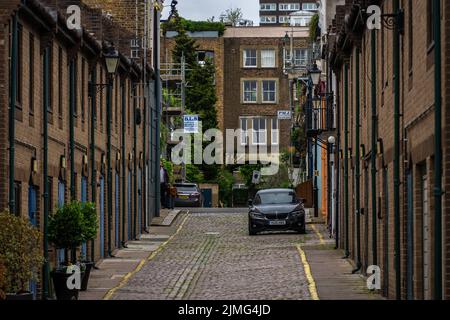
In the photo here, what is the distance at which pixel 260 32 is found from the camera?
10419cm

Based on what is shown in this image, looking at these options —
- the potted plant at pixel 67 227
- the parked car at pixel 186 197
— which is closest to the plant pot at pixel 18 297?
the potted plant at pixel 67 227

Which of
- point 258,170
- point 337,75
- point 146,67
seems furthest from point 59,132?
point 258,170

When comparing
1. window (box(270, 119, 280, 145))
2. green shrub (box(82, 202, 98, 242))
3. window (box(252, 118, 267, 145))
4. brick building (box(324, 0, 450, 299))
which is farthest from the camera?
window (box(252, 118, 267, 145))

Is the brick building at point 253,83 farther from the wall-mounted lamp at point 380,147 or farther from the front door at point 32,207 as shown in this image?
the front door at point 32,207

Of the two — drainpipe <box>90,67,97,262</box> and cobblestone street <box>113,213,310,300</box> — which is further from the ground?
drainpipe <box>90,67,97,262</box>

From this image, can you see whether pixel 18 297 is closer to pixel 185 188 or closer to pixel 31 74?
pixel 31 74

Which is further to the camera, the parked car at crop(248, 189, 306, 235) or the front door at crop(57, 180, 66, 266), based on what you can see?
the parked car at crop(248, 189, 306, 235)

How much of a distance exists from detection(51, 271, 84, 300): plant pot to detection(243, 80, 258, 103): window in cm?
7727

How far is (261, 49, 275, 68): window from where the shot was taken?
102 meters

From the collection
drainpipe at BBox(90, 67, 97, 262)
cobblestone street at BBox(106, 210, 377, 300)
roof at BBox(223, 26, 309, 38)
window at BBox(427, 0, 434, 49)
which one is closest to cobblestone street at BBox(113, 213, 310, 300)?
cobblestone street at BBox(106, 210, 377, 300)

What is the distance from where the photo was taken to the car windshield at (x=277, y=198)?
4647 centimetres

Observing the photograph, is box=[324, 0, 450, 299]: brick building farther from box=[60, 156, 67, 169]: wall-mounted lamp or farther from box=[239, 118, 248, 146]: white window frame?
box=[239, 118, 248, 146]: white window frame

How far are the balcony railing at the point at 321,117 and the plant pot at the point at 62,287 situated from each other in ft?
73.1
